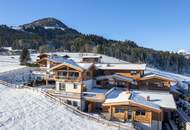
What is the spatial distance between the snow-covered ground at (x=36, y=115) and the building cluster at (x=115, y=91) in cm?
308

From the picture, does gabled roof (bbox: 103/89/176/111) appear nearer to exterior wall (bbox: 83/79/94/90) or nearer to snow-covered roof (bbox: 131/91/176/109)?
snow-covered roof (bbox: 131/91/176/109)

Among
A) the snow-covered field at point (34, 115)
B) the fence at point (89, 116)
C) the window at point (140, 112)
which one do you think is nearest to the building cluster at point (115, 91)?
the window at point (140, 112)

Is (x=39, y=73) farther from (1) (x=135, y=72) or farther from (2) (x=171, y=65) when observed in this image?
(2) (x=171, y=65)

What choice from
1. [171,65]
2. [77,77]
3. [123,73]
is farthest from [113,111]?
[171,65]

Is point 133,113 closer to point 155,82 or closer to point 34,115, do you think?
point 34,115

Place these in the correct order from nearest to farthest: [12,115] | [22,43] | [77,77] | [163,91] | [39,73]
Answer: [12,115] < [77,77] < [163,91] < [39,73] < [22,43]

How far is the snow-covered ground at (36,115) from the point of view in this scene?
21.7 meters

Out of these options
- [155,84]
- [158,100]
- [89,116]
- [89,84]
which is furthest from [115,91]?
[89,116]

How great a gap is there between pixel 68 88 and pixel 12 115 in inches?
414

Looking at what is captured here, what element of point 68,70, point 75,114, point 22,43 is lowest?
point 75,114

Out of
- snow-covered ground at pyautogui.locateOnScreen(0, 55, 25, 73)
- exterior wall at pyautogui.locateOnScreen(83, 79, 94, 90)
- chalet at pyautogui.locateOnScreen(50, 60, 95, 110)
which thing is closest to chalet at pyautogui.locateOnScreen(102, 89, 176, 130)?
chalet at pyautogui.locateOnScreen(50, 60, 95, 110)

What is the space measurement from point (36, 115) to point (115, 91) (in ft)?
44.4

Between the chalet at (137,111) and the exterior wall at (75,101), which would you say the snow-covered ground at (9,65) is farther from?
the chalet at (137,111)

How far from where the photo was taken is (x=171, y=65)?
384 feet
